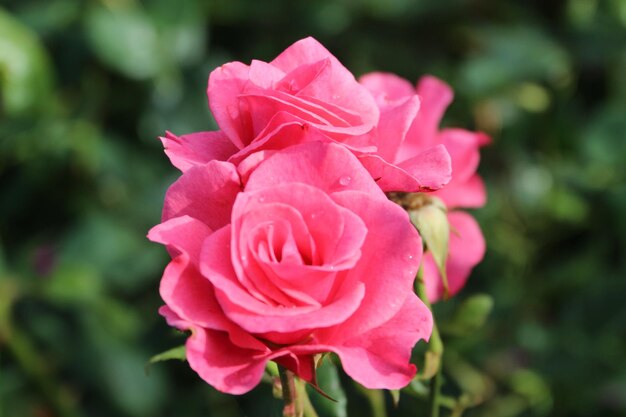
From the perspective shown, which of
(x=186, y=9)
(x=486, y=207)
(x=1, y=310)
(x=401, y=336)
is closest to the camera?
(x=401, y=336)

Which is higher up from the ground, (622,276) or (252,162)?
(252,162)

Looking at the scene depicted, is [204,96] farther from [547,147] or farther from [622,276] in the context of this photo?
[622,276]

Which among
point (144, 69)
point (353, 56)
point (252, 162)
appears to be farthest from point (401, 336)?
point (353, 56)

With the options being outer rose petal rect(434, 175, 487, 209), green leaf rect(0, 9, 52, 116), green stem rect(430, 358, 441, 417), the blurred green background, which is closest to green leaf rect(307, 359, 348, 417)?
green stem rect(430, 358, 441, 417)

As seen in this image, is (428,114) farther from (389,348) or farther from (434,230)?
(389,348)

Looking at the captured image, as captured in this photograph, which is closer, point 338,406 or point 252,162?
point 252,162


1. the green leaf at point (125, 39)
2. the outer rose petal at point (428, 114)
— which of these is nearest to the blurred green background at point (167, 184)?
the green leaf at point (125, 39)

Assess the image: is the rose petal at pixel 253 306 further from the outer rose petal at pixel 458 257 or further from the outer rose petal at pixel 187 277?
the outer rose petal at pixel 458 257
